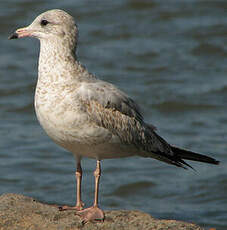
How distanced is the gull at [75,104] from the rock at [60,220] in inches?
5.4

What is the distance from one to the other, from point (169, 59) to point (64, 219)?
8.01 meters

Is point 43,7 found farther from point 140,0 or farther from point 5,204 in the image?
point 5,204

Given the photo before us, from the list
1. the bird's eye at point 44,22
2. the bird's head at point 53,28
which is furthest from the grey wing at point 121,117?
the bird's eye at point 44,22

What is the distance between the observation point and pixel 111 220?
6.48m

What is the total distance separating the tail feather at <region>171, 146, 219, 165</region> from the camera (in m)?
7.58

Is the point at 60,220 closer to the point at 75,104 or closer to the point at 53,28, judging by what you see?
the point at 75,104

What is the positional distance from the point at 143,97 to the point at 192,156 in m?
5.06

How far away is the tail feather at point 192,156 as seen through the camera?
7578 mm

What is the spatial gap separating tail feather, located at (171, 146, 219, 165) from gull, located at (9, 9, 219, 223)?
590mm

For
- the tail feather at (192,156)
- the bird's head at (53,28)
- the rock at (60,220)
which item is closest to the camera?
the rock at (60,220)

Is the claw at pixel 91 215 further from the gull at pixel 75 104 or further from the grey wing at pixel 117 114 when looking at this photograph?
the grey wing at pixel 117 114

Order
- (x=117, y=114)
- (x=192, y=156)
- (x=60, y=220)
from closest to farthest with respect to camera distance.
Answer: (x=60, y=220) → (x=117, y=114) → (x=192, y=156)

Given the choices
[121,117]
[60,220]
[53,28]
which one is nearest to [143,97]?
[121,117]

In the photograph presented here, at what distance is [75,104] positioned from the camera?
21.1ft
